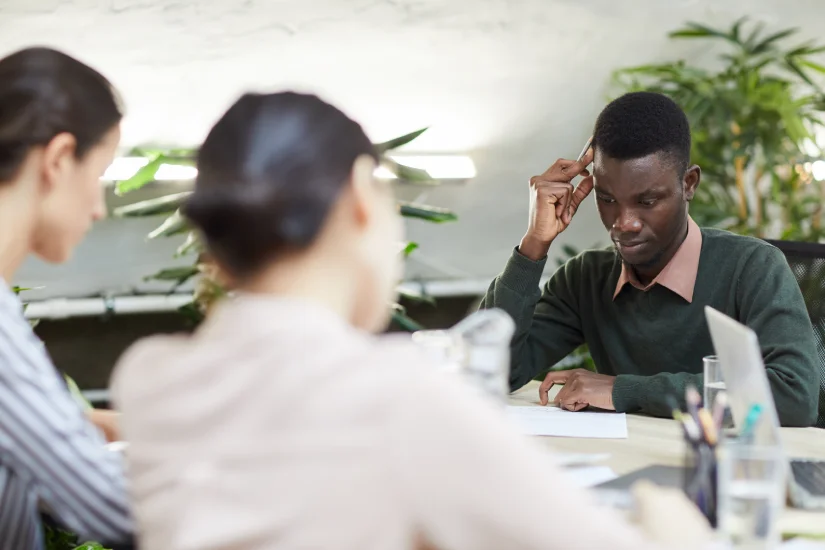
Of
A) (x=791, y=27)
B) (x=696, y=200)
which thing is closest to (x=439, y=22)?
(x=696, y=200)

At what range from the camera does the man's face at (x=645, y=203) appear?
1804 millimetres

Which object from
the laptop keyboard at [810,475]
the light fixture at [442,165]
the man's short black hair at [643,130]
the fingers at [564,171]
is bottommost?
the light fixture at [442,165]

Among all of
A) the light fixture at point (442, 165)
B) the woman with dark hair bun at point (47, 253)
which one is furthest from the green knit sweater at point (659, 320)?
the light fixture at point (442, 165)

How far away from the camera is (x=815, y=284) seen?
1.92 m

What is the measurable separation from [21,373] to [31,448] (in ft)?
0.27

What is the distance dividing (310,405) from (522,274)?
127 centimetres

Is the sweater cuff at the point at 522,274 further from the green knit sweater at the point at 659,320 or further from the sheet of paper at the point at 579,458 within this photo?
the sheet of paper at the point at 579,458

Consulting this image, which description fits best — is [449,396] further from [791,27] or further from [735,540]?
[791,27]

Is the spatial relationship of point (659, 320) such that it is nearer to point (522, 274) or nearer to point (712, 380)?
point (522, 274)

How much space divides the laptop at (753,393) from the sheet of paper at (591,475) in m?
0.18

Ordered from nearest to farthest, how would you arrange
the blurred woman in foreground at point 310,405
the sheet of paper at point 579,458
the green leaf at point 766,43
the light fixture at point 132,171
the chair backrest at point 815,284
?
the blurred woman in foreground at point 310,405 < the sheet of paper at point 579,458 < the chair backrest at point 815,284 < the light fixture at point 132,171 < the green leaf at point 766,43

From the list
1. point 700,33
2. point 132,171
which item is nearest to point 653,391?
point 132,171

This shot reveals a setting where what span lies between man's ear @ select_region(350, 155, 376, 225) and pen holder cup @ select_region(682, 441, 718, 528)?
1.55ft

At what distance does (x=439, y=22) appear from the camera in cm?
341
